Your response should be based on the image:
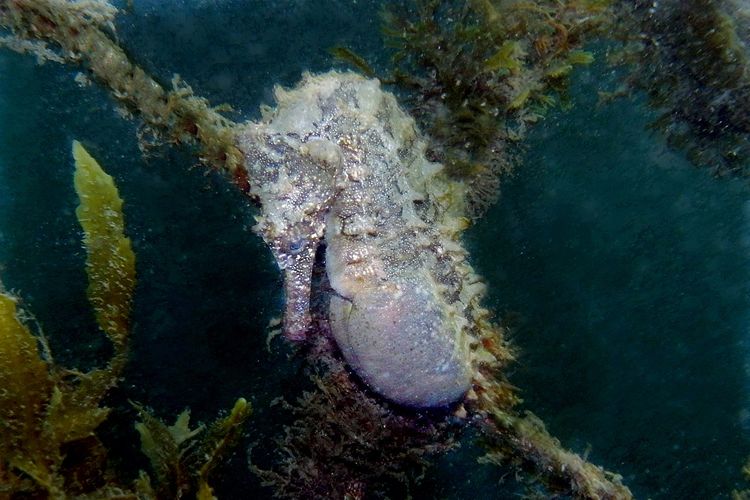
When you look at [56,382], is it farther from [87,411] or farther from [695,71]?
[695,71]

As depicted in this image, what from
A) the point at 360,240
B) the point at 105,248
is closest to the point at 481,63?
the point at 360,240

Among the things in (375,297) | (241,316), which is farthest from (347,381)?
(241,316)

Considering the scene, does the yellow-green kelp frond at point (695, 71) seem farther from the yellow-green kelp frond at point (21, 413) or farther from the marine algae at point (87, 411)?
the yellow-green kelp frond at point (21, 413)

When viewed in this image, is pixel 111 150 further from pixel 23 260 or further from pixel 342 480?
pixel 342 480

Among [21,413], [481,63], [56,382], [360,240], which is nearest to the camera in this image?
[360,240]

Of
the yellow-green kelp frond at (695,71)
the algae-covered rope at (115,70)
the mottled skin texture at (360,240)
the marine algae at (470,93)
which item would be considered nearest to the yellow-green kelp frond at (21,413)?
the marine algae at (470,93)
